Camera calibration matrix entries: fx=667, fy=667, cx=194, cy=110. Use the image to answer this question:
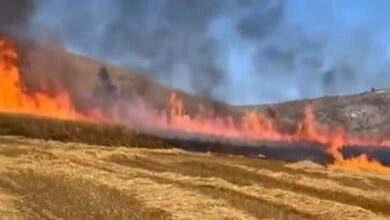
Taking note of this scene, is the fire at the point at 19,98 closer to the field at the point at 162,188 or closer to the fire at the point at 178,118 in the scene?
the fire at the point at 178,118

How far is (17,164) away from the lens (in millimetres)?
28672

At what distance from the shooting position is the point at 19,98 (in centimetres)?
6334

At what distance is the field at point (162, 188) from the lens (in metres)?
23.7

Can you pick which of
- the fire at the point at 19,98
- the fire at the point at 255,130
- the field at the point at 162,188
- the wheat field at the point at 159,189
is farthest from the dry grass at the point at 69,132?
the fire at the point at 255,130

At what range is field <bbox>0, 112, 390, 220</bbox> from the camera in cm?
2369

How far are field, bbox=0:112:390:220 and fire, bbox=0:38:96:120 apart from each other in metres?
20.8

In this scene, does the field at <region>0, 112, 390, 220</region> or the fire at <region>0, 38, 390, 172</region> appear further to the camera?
the fire at <region>0, 38, 390, 172</region>

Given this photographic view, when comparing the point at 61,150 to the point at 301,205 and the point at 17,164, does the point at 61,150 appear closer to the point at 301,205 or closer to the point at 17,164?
the point at 17,164

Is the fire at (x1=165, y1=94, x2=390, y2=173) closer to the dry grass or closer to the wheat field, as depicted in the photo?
the dry grass

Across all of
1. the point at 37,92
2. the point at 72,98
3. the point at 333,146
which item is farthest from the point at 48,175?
the point at 333,146

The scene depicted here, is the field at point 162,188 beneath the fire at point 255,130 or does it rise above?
beneath

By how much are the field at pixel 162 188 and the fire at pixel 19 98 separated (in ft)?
68.2

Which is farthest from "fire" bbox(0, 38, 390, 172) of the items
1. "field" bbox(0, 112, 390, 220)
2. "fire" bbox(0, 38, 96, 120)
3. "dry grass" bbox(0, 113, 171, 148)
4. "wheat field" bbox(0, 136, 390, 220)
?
"wheat field" bbox(0, 136, 390, 220)

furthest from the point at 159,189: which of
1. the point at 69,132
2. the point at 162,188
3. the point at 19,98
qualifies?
the point at 19,98
